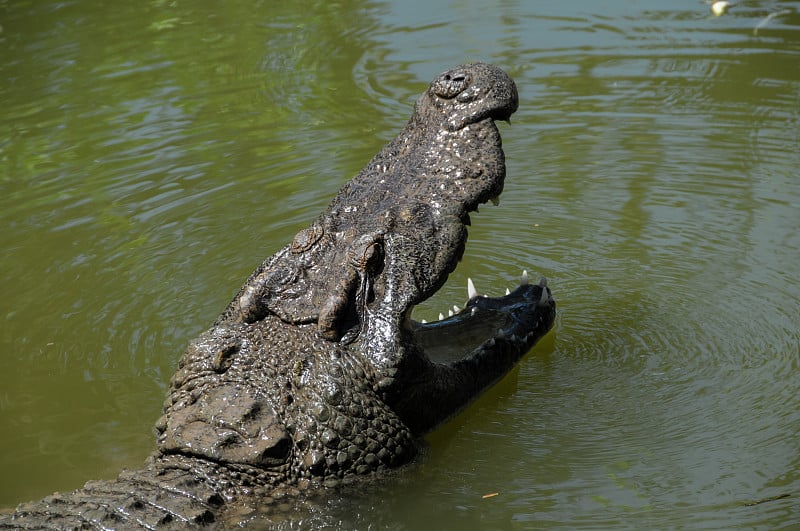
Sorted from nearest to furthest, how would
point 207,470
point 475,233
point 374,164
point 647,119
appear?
1. point 207,470
2. point 374,164
3. point 475,233
4. point 647,119

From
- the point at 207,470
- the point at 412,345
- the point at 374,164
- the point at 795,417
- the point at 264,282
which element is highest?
the point at 374,164

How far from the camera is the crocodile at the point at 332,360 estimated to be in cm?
419

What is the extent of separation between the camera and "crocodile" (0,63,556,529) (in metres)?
4.19

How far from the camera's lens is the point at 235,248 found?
279 inches

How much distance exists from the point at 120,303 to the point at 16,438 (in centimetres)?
133

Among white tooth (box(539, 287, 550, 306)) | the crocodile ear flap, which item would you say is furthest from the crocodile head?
white tooth (box(539, 287, 550, 306))

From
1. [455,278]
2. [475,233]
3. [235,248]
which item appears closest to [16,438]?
[235,248]

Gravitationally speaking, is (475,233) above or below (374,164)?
below

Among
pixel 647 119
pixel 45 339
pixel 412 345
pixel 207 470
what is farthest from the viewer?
pixel 647 119

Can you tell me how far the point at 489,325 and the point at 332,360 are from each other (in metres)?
1.29

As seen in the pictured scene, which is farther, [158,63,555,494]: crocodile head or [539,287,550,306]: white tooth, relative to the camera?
[539,287,550,306]: white tooth

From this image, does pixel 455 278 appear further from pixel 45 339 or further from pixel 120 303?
pixel 45 339

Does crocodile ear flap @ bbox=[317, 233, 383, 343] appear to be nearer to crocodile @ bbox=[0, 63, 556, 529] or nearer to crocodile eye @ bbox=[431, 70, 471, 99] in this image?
crocodile @ bbox=[0, 63, 556, 529]

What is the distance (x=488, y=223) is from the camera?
284 inches
